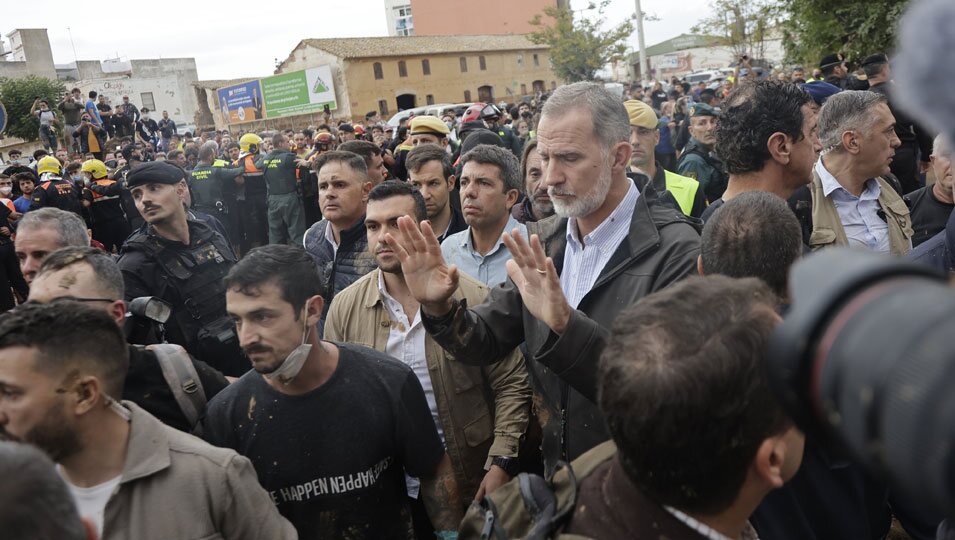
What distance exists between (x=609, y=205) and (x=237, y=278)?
147cm

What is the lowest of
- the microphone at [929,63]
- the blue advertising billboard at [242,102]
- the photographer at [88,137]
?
the microphone at [929,63]

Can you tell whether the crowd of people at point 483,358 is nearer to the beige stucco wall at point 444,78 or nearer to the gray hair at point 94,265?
the gray hair at point 94,265

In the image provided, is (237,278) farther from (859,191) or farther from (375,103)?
(375,103)

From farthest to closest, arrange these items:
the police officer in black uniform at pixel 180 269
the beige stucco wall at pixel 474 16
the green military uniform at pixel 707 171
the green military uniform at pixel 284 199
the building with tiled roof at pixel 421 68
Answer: the beige stucco wall at pixel 474 16
the building with tiled roof at pixel 421 68
the green military uniform at pixel 284 199
the green military uniform at pixel 707 171
the police officer in black uniform at pixel 180 269

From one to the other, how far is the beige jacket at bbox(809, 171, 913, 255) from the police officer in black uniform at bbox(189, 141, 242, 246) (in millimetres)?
8583

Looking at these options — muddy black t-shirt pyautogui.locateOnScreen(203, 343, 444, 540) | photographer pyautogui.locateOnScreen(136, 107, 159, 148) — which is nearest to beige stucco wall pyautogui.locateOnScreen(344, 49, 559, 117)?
photographer pyautogui.locateOnScreen(136, 107, 159, 148)

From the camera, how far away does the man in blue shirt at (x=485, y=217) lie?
13.2 ft

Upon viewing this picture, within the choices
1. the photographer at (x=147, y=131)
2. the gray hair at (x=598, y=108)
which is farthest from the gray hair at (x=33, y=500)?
the photographer at (x=147, y=131)

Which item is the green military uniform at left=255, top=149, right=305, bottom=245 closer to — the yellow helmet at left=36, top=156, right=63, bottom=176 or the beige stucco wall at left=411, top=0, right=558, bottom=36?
the yellow helmet at left=36, top=156, right=63, bottom=176

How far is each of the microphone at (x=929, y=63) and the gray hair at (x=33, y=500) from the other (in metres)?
1.50

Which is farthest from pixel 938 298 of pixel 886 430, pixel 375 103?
pixel 375 103

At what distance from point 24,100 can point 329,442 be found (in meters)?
44.4

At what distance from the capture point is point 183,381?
2.64m

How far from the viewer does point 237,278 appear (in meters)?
2.60
